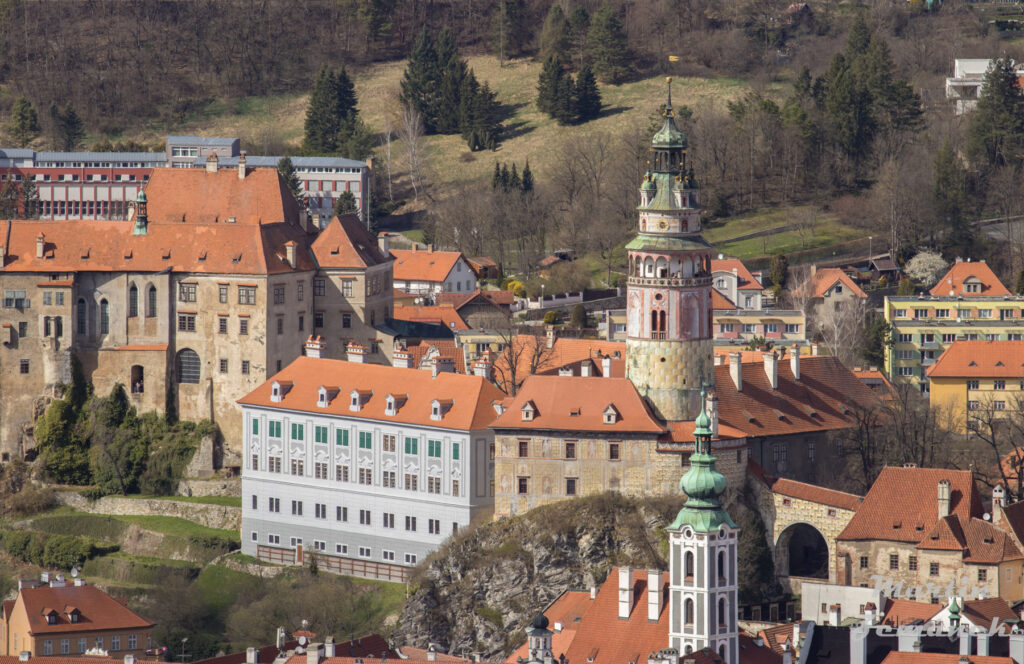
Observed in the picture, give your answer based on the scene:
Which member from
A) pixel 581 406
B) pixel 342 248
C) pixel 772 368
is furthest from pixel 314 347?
pixel 772 368

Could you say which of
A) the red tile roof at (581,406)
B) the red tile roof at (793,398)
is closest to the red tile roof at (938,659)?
the red tile roof at (581,406)

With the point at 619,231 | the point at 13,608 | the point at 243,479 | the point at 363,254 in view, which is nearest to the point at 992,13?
the point at 619,231

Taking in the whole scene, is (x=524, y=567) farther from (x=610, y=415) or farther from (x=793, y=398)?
(x=793, y=398)

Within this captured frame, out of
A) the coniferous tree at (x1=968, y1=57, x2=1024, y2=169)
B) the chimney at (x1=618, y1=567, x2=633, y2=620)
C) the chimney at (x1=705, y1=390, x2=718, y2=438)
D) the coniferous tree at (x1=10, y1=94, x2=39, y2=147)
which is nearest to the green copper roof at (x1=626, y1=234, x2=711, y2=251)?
the chimney at (x1=705, y1=390, x2=718, y2=438)

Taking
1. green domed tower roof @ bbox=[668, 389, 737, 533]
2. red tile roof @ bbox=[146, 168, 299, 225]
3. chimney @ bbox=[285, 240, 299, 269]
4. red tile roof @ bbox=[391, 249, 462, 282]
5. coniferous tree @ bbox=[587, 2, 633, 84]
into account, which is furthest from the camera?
coniferous tree @ bbox=[587, 2, 633, 84]

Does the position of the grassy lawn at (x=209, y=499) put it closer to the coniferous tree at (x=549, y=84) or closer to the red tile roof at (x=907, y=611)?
the red tile roof at (x=907, y=611)

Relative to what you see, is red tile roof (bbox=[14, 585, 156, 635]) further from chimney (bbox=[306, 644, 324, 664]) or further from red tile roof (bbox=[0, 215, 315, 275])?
red tile roof (bbox=[0, 215, 315, 275])

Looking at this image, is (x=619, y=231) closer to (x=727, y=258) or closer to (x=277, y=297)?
(x=727, y=258)
